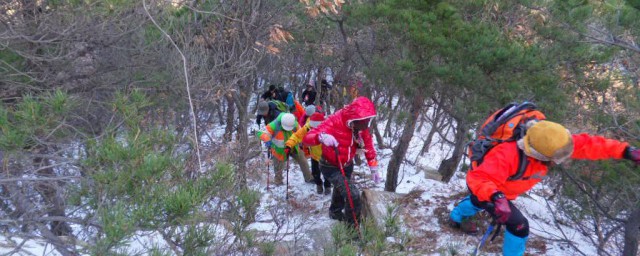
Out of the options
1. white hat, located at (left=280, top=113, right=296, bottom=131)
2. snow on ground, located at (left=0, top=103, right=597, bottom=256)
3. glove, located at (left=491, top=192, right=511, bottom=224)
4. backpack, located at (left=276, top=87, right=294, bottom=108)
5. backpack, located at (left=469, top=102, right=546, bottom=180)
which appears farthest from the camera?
backpack, located at (left=276, top=87, right=294, bottom=108)

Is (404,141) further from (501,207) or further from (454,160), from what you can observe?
(501,207)

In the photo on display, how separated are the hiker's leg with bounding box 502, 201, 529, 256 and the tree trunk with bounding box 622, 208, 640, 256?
897mm

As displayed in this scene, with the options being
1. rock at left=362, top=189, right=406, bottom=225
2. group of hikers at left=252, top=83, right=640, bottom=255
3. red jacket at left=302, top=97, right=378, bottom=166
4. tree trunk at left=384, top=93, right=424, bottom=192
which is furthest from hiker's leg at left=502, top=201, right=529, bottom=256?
tree trunk at left=384, top=93, right=424, bottom=192

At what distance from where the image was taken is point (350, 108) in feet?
16.3

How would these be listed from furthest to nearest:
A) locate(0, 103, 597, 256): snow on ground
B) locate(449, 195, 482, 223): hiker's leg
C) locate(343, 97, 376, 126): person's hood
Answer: locate(343, 97, 376, 126): person's hood, locate(449, 195, 482, 223): hiker's leg, locate(0, 103, 597, 256): snow on ground

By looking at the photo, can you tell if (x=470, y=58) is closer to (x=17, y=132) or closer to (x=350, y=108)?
(x=350, y=108)

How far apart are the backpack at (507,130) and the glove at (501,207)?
1.23 ft

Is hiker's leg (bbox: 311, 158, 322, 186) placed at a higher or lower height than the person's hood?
lower

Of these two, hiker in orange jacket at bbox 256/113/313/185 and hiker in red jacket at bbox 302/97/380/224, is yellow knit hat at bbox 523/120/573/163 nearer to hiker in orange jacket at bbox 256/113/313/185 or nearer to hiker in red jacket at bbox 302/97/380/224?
hiker in red jacket at bbox 302/97/380/224

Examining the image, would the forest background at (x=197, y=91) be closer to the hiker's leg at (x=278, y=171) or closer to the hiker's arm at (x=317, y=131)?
the hiker's arm at (x=317, y=131)

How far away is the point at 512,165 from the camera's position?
362 cm

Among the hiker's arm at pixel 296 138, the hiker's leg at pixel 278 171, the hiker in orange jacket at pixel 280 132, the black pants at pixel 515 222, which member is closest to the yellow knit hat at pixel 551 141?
the black pants at pixel 515 222

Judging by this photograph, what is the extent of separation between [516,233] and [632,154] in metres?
1.04

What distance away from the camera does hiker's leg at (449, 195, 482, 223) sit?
4.49 meters
